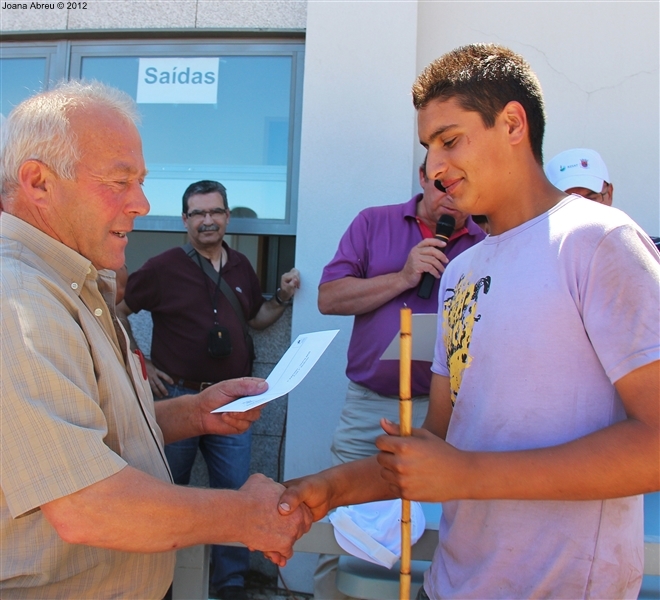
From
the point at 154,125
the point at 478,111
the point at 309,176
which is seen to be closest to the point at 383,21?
the point at 309,176

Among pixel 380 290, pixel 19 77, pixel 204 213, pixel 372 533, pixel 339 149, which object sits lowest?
pixel 372 533

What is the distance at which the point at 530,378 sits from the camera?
141cm

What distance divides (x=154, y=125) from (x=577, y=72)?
295 centimetres

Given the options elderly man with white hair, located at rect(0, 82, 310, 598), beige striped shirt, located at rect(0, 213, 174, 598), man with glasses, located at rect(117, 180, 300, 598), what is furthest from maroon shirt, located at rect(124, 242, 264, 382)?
beige striped shirt, located at rect(0, 213, 174, 598)

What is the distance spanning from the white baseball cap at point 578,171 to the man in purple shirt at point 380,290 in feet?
1.58

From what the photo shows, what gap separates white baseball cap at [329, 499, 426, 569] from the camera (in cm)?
194

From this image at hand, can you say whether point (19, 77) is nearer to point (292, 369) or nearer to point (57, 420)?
point (292, 369)

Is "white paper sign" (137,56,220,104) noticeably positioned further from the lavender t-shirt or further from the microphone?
the lavender t-shirt

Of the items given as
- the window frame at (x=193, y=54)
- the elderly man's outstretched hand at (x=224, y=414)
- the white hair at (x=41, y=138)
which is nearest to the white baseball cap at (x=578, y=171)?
the window frame at (x=193, y=54)

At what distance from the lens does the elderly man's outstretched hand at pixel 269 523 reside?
171 cm

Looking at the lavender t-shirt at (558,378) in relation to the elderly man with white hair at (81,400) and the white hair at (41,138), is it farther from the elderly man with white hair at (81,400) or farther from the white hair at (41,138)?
the white hair at (41,138)

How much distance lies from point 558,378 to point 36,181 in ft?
4.63

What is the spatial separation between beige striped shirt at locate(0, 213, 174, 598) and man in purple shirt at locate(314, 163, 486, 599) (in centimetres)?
157

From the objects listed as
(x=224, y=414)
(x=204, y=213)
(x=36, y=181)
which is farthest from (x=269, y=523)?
(x=204, y=213)
